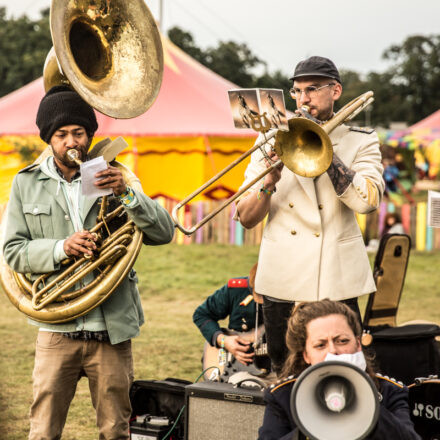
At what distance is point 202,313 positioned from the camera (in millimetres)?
4305

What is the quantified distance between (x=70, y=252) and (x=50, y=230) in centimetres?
20

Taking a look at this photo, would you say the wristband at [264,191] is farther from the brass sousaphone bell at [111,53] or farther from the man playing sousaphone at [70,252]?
the brass sousaphone bell at [111,53]

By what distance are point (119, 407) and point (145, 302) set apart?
5.84 meters

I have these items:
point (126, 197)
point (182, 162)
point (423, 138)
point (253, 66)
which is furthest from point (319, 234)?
point (253, 66)

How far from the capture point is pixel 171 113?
13.5 meters

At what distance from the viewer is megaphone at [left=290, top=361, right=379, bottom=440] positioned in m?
2.11

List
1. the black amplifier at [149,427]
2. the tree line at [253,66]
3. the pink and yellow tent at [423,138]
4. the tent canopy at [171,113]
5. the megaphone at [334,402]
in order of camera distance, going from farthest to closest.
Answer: the tree line at [253,66] → the pink and yellow tent at [423,138] → the tent canopy at [171,113] → the black amplifier at [149,427] → the megaphone at [334,402]

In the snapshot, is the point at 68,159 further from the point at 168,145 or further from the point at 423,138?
the point at 423,138

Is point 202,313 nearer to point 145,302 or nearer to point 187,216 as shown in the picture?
point 145,302

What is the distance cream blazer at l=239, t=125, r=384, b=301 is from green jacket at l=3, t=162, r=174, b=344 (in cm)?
44

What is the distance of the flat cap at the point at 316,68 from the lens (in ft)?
10.2

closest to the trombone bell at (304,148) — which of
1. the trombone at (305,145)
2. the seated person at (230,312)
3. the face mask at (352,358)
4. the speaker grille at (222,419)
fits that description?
the trombone at (305,145)

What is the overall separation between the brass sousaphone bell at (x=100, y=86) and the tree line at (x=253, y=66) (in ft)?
64.5

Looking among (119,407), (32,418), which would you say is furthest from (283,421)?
(32,418)
